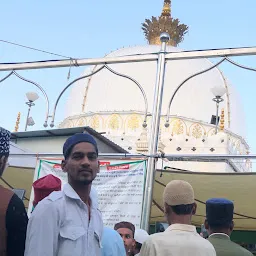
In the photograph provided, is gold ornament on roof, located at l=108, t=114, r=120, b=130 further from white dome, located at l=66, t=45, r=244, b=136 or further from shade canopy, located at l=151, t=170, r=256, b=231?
shade canopy, located at l=151, t=170, r=256, b=231

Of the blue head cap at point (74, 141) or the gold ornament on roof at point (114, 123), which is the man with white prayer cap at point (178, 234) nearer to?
the blue head cap at point (74, 141)

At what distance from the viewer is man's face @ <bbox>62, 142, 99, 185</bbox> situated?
2010mm

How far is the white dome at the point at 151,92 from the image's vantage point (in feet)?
73.2

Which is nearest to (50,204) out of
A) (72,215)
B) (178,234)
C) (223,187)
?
(72,215)

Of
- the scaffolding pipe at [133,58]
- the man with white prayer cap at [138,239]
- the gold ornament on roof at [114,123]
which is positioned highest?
the gold ornament on roof at [114,123]

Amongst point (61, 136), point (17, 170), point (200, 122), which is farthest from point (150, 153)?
point (200, 122)

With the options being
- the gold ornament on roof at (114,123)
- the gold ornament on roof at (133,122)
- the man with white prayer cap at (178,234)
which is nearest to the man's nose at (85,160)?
the man with white prayer cap at (178,234)

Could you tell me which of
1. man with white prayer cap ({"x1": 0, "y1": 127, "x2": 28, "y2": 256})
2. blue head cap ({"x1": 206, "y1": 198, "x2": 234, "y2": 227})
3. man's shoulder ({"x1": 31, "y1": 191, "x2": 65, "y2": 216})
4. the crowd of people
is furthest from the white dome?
man with white prayer cap ({"x1": 0, "y1": 127, "x2": 28, "y2": 256})

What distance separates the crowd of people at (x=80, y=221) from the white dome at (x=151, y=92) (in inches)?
730

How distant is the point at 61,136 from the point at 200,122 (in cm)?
1404

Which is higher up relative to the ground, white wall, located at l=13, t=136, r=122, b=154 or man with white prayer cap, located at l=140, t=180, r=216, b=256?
white wall, located at l=13, t=136, r=122, b=154

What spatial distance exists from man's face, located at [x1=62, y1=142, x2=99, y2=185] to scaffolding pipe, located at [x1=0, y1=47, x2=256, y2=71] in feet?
11.8

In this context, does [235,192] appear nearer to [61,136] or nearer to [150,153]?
[150,153]

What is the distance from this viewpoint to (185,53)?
545 centimetres
